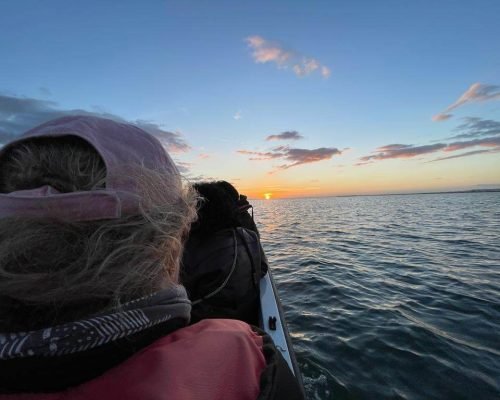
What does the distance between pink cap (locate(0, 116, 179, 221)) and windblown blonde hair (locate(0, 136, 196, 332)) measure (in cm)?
2

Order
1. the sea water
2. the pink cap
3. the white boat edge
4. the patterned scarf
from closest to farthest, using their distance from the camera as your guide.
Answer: the patterned scarf < the pink cap < the white boat edge < the sea water

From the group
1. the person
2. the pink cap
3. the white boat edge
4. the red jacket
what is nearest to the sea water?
the white boat edge

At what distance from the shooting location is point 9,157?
1.03 metres

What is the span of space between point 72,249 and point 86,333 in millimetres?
223

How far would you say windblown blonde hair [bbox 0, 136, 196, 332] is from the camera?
0.74 metres

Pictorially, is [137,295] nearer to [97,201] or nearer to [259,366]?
[97,201]

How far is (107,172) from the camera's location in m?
0.95

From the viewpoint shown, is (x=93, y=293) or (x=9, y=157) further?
(x=9, y=157)

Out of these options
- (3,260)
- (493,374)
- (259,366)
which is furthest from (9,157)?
(493,374)

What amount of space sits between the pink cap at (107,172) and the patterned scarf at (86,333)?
0.27 metres

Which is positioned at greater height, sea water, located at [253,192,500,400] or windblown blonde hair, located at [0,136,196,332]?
windblown blonde hair, located at [0,136,196,332]

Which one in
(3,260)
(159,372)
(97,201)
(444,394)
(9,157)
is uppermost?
(9,157)

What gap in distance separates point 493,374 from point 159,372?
506 cm

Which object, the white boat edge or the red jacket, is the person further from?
the white boat edge
